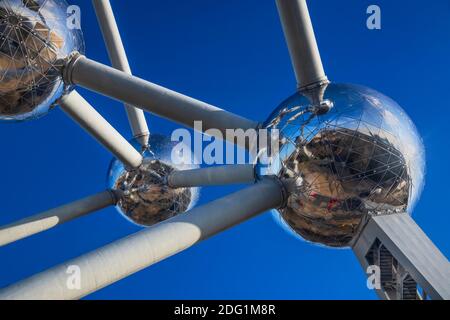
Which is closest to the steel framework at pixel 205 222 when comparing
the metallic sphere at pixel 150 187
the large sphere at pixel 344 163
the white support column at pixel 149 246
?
the white support column at pixel 149 246

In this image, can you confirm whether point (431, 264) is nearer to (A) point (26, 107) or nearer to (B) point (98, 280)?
(B) point (98, 280)

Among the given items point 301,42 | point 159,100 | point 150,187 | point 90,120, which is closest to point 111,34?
point 90,120

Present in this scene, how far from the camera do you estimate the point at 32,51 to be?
6922mm

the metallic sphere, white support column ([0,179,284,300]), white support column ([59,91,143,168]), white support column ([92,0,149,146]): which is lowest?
white support column ([0,179,284,300])

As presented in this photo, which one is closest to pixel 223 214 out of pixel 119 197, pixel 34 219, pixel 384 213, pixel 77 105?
pixel 384 213

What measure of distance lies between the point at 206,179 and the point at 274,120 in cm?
272

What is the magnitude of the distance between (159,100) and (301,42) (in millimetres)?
2075

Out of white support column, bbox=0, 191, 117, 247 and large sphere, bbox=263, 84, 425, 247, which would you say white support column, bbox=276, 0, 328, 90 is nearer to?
large sphere, bbox=263, 84, 425, 247

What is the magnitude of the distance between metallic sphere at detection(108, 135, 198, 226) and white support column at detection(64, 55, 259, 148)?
3.65 meters

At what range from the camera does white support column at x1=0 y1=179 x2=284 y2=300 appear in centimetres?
372

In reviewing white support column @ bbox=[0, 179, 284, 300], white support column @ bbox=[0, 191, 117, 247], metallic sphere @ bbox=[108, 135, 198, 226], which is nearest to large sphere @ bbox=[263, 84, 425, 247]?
white support column @ bbox=[0, 179, 284, 300]

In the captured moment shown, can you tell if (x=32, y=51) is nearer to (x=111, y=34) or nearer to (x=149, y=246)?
(x=111, y=34)

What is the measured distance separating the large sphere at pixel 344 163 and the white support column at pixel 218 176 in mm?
1045

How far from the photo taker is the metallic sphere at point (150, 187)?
10508 millimetres
